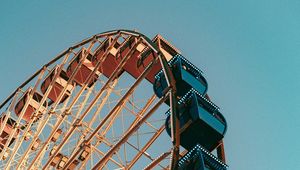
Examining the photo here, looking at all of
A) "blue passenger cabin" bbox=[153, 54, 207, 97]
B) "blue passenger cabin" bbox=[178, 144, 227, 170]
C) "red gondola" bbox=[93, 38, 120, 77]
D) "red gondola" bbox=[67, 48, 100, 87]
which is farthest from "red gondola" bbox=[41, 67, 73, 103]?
"blue passenger cabin" bbox=[178, 144, 227, 170]

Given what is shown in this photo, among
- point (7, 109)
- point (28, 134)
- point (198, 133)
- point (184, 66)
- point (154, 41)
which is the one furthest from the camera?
point (7, 109)

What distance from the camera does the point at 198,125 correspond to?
13.2m

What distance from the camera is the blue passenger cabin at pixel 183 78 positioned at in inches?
559

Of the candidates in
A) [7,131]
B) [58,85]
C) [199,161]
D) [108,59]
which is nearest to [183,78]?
→ [199,161]

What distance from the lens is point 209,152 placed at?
1266 centimetres

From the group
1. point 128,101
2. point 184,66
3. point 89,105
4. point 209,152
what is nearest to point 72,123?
point 89,105

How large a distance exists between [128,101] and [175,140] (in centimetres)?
345

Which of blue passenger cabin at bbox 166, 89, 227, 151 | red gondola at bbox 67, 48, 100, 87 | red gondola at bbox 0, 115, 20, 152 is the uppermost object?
blue passenger cabin at bbox 166, 89, 227, 151

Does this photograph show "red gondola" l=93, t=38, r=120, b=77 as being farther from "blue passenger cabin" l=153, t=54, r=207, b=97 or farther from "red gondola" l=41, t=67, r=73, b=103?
"blue passenger cabin" l=153, t=54, r=207, b=97

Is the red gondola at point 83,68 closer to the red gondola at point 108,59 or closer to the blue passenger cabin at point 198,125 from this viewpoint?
the red gondola at point 108,59

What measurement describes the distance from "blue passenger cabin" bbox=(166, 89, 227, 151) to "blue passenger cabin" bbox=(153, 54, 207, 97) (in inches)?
31.6

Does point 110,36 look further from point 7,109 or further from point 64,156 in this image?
point 7,109

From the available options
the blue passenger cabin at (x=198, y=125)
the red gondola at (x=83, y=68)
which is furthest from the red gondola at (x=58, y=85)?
the blue passenger cabin at (x=198, y=125)

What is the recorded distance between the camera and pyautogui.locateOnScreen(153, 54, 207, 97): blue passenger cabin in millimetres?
14203
